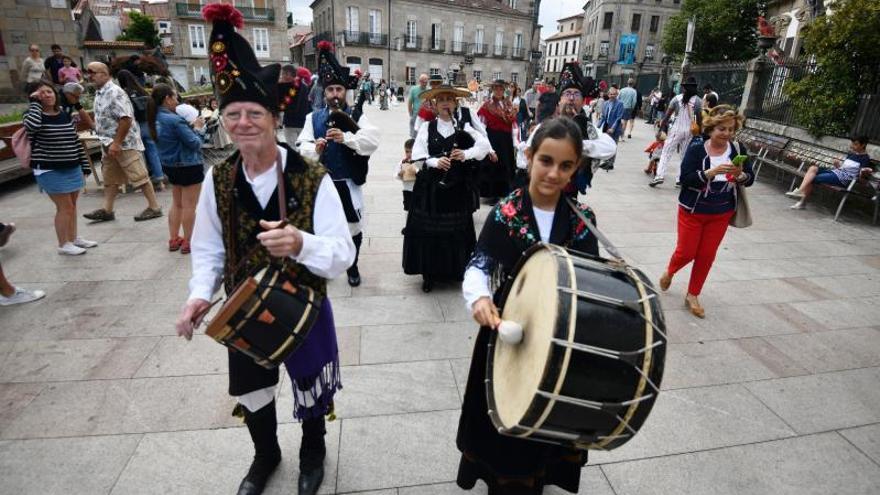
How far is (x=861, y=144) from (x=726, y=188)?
5.71 metres

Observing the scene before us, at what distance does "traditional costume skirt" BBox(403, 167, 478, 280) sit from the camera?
4.48 metres

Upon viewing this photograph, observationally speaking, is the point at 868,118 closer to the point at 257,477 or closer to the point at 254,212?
the point at 254,212

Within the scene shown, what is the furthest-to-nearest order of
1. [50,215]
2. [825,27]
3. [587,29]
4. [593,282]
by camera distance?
[587,29], [825,27], [50,215], [593,282]

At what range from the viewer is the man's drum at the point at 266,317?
1.67 metres

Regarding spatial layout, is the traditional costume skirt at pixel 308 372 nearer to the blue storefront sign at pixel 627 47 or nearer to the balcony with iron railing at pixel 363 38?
the balcony with iron railing at pixel 363 38

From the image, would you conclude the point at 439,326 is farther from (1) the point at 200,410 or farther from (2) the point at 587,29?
(2) the point at 587,29

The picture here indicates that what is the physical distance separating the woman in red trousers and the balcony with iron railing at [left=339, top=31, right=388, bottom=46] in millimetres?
43632

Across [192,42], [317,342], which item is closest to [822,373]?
[317,342]

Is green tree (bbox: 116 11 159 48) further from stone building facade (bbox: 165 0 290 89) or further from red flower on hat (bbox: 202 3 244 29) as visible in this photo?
red flower on hat (bbox: 202 3 244 29)

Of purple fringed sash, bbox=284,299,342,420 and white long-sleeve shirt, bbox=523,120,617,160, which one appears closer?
purple fringed sash, bbox=284,299,342,420

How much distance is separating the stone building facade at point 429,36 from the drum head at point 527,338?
40.6m

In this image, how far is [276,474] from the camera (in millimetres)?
2477

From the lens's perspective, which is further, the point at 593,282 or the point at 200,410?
the point at 200,410

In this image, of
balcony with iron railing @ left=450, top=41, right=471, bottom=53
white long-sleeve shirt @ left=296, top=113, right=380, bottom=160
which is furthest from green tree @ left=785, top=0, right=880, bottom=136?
balcony with iron railing @ left=450, top=41, right=471, bottom=53
